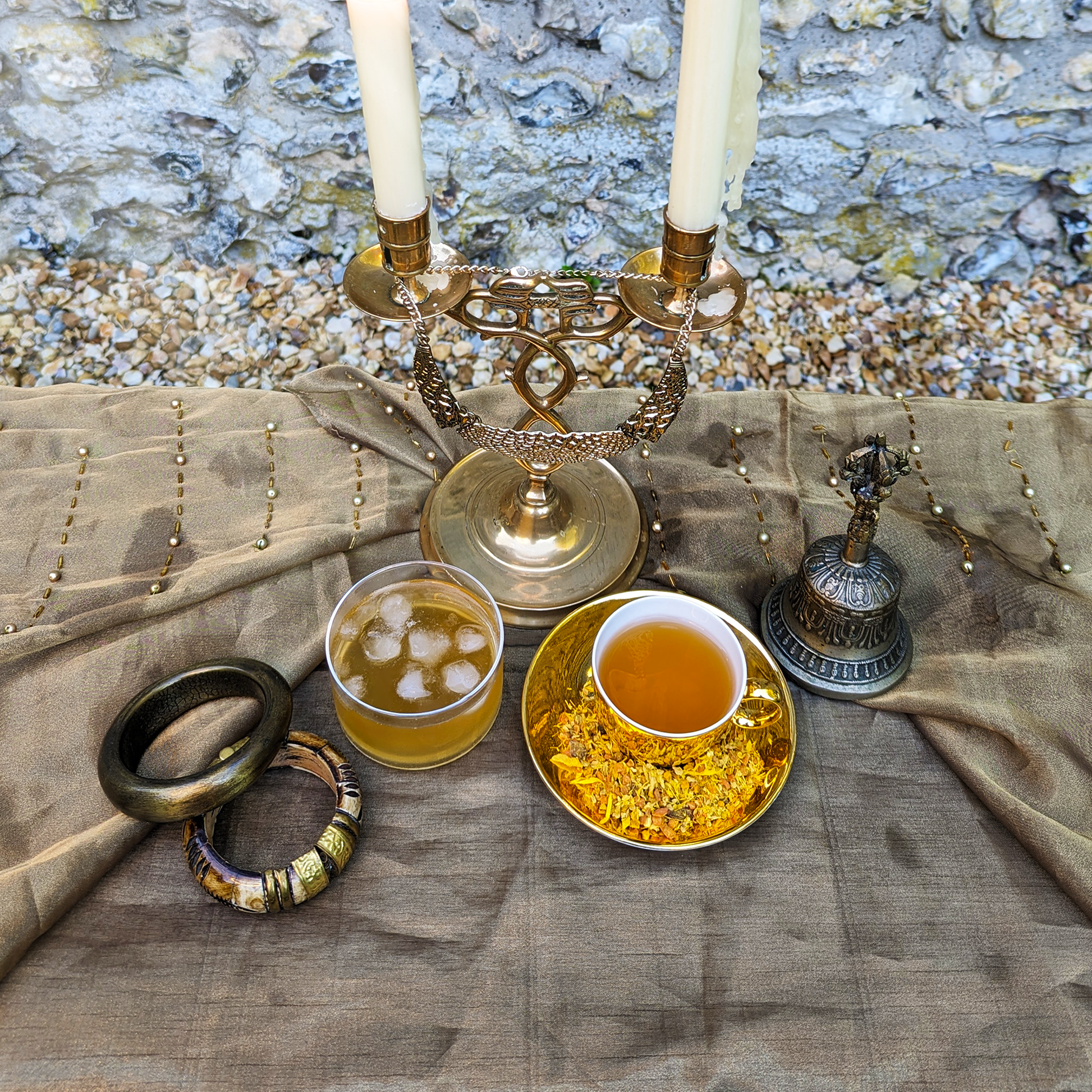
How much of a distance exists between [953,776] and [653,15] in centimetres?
103

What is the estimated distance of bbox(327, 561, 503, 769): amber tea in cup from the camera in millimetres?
652

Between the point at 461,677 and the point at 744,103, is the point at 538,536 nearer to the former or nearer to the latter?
the point at 461,677

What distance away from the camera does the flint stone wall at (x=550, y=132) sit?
123cm

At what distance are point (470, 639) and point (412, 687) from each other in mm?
57

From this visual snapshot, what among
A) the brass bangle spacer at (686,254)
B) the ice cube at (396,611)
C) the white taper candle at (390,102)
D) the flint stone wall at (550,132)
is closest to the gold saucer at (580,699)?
the ice cube at (396,611)

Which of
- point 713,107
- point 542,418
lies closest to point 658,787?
point 542,418

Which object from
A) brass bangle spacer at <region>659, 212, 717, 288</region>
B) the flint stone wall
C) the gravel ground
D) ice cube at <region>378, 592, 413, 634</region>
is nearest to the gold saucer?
ice cube at <region>378, 592, 413, 634</region>

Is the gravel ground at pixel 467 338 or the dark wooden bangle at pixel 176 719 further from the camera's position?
the gravel ground at pixel 467 338

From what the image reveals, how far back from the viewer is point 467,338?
1.38 metres

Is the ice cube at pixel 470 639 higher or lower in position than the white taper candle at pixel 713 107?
lower

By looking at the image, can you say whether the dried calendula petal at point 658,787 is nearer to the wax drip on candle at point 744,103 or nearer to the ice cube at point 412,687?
the ice cube at point 412,687

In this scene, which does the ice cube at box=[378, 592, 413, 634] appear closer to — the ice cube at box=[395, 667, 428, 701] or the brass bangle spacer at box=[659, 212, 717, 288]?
the ice cube at box=[395, 667, 428, 701]

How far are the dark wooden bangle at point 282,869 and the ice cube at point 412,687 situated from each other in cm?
8

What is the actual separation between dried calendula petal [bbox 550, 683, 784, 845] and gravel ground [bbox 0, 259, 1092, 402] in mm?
737
